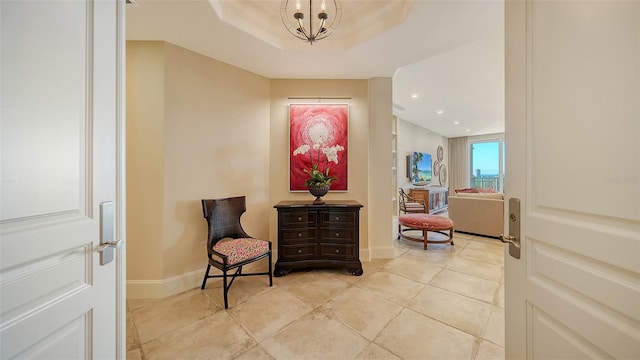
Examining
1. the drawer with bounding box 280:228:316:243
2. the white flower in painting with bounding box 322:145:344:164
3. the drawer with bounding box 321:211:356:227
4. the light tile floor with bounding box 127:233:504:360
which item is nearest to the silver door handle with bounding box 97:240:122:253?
the light tile floor with bounding box 127:233:504:360

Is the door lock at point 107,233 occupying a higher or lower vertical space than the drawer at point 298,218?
higher

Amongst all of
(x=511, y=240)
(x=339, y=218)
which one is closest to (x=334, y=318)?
(x=339, y=218)

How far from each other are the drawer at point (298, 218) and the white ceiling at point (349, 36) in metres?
1.80

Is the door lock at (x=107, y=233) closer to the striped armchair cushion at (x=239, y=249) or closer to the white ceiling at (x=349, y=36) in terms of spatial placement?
the striped armchair cushion at (x=239, y=249)

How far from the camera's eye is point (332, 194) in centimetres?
318

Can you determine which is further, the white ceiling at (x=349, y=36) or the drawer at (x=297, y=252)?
the drawer at (x=297, y=252)

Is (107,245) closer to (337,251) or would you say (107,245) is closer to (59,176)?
(59,176)

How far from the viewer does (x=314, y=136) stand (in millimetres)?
3090

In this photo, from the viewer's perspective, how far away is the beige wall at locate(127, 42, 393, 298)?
2.23m

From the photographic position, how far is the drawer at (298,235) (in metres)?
2.68

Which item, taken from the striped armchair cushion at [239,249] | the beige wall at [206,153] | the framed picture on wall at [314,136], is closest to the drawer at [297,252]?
the striped armchair cushion at [239,249]

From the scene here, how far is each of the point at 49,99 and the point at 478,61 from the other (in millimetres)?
4061

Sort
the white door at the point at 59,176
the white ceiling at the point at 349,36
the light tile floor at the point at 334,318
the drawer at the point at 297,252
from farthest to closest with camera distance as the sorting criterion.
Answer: the drawer at the point at 297,252, the white ceiling at the point at 349,36, the light tile floor at the point at 334,318, the white door at the point at 59,176

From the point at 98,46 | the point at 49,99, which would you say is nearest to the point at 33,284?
the point at 49,99
